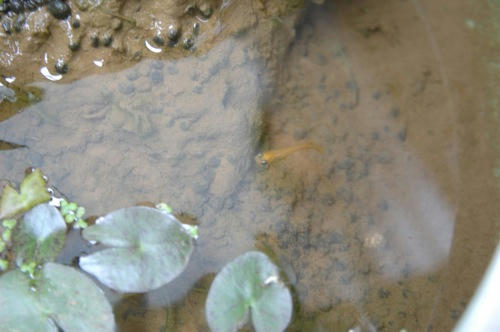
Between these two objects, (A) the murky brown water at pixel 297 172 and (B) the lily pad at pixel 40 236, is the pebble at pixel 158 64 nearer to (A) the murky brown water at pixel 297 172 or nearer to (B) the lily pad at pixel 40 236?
(A) the murky brown water at pixel 297 172

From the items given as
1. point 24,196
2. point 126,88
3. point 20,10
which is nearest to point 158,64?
point 126,88

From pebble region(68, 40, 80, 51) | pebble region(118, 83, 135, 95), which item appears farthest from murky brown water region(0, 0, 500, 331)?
pebble region(68, 40, 80, 51)

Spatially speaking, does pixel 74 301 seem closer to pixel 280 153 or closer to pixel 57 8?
pixel 280 153

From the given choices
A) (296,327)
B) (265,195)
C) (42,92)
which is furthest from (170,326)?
(42,92)

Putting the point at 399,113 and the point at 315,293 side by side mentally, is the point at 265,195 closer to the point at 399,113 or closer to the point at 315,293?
the point at 315,293

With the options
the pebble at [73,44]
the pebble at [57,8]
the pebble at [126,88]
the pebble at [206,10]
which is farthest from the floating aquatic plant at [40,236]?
the pebble at [206,10]
